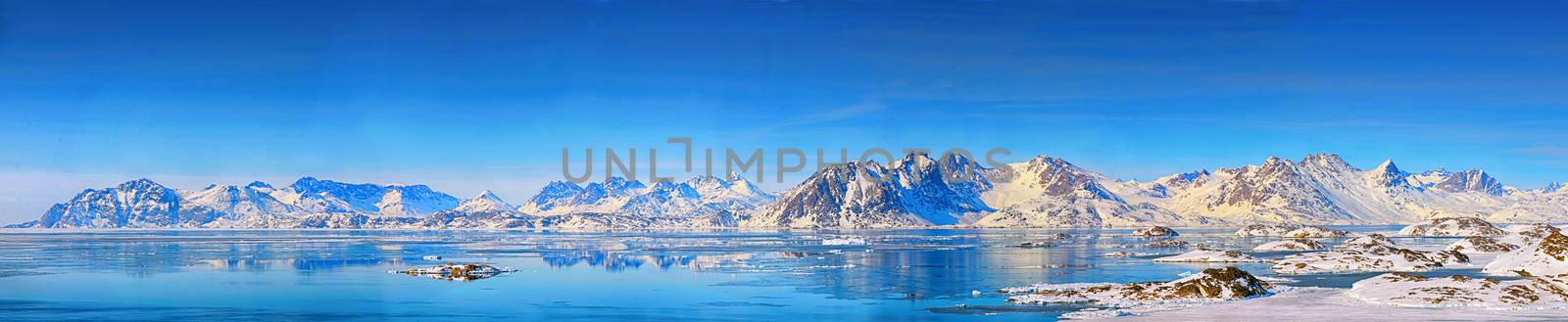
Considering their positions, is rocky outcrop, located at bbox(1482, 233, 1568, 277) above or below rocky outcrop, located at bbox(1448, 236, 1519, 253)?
above

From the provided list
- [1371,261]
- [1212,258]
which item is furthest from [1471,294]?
[1212,258]

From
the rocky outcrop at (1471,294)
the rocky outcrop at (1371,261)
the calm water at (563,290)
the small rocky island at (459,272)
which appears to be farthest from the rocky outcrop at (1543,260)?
the small rocky island at (459,272)

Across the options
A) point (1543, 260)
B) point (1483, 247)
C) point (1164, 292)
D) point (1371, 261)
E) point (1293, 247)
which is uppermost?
point (1543, 260)

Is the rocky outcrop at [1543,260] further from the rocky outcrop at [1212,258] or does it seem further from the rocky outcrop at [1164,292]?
the rocky outcrop at [1212,258]

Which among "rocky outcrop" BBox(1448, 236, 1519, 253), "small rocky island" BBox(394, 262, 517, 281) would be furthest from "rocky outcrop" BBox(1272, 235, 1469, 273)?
"small rocky island" BBox(394, 262, 517, 281)

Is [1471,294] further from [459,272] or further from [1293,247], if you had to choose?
[1293,247]

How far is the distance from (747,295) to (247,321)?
27.2m

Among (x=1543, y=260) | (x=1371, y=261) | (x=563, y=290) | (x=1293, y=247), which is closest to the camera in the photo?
(x=563, y=290)

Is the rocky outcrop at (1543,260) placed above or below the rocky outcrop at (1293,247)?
above

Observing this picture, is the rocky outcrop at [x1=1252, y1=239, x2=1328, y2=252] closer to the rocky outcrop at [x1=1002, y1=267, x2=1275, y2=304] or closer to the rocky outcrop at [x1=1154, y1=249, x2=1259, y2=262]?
the rocky outcrop at [x1=1154, y1=249, x2=1259, y2=262]

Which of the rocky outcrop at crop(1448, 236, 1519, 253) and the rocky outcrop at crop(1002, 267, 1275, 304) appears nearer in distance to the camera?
the rocky outcrop at crop(1002, 267, 1275, 304)

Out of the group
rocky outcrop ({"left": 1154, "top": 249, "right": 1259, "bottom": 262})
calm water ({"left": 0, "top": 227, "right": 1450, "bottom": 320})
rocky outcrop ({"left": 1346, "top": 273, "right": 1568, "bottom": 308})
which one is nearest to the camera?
rocky outcrop ({"left": 1346, "top": 273, "right": 1568, "bottom": 308})

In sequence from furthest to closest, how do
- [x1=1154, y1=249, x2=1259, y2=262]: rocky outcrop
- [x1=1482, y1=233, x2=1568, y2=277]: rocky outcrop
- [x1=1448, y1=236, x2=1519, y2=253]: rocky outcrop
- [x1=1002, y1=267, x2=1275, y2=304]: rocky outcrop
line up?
[x1=1448, y1=236, x2=1519, y2=253]: rocky outcrop
[x1=1154, y1=249, x2=1259, y2=262]: rocky outcrop
[x1=1482, y1=233, x2=1568, y2=277]: rocky outcrop
[x1=1002, y1=267, x2=1275, y2=304]: rocky outcrop

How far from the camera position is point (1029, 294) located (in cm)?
6744
